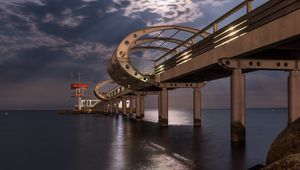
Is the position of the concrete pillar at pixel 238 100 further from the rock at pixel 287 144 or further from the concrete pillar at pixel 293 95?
the rock at pixel 287 144

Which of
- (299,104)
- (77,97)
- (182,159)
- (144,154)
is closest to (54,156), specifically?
(144,154)

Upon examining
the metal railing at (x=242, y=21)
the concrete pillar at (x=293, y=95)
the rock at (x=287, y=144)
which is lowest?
the rock at (x=287, y=144)

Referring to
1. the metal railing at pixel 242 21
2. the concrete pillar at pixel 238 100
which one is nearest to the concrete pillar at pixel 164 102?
the metal railing at pixel 242 21

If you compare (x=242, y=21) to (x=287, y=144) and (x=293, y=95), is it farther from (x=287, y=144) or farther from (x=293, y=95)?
(x=287, y=144)

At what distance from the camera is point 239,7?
25891 millimetres

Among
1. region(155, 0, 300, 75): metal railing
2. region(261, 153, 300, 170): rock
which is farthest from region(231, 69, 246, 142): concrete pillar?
region(261, 153, 300, 170): rock

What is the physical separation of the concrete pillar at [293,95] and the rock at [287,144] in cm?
1899

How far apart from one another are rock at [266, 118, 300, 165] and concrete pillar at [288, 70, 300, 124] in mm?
18987

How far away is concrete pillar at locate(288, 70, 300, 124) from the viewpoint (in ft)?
95.5

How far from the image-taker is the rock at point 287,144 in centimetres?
1051

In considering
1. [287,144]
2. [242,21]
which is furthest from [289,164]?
[242,21]

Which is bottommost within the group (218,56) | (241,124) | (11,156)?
(11,156)

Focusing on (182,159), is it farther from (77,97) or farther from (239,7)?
(77,97)

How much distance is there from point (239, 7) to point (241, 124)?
7.84 metres
